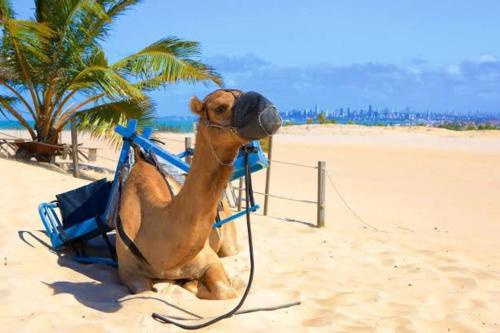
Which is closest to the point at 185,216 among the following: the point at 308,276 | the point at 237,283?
the point at 237,283

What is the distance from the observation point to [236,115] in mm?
3342

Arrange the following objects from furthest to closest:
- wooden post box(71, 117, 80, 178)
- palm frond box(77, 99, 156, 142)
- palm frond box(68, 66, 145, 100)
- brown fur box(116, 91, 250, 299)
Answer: palm frond box(77, 99, 156, 142)
wooden post box(71, 117, 80, 178)
palm frond box(68, 66, 145, 100)
brown fur box(116, 91, 250, 299)

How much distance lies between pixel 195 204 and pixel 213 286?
1122 millimetres

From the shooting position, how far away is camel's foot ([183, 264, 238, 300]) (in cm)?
463

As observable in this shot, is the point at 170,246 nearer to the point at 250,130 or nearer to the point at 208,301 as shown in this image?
the point at 208,301

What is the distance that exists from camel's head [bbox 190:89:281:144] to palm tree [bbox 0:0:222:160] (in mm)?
8563

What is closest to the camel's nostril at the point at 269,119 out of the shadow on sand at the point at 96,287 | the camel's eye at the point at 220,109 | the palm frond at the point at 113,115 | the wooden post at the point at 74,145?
the camel's eye at the point at 220,109

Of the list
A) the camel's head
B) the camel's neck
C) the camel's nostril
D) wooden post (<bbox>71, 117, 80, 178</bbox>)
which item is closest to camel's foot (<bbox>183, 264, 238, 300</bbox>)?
the camel's neck

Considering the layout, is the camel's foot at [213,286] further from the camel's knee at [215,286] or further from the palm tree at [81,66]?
the palm tree at [81,66]

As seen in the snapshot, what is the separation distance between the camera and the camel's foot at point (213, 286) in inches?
182

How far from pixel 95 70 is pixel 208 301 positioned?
851 centimetres

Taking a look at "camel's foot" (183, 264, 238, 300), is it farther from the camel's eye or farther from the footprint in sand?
the footprint in sand

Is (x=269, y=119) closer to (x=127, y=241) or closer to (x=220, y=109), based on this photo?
(x=220, y=109)

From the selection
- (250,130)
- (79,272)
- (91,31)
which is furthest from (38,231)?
(91,31)
